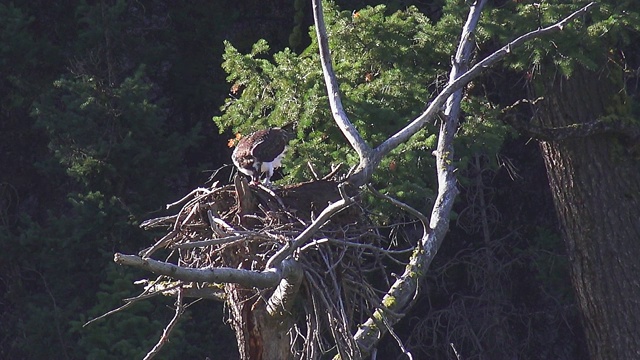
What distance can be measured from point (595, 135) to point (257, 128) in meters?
2.88

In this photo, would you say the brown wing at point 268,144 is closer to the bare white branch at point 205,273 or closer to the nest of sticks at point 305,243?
the nest of sticks at point 305,243

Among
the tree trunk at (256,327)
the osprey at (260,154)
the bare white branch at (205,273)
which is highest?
the osprey at (260,154)

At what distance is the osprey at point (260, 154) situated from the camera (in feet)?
24.4

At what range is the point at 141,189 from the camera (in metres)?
11.7

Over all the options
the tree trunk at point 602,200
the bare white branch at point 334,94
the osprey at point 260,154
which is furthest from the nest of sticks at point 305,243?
the tree trunk at point 602,200

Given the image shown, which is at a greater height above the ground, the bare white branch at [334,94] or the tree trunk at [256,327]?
the bare white branch at [334,94]

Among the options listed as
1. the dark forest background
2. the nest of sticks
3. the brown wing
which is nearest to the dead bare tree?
the nest of sticks

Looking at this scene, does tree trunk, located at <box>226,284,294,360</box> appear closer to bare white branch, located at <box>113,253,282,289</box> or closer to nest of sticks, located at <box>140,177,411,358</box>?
nest of sticks, located at <box>140,177,411,358</box>

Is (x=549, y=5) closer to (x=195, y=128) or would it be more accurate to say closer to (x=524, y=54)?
(x=524, y=54)

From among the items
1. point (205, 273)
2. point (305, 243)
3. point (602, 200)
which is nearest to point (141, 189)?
point (602, 200)

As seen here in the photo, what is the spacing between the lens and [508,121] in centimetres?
875

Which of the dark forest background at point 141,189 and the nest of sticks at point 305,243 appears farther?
the dark forest background at point 141,189

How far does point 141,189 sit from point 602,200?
15.4ft

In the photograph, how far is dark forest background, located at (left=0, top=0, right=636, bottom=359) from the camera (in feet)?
37.5
